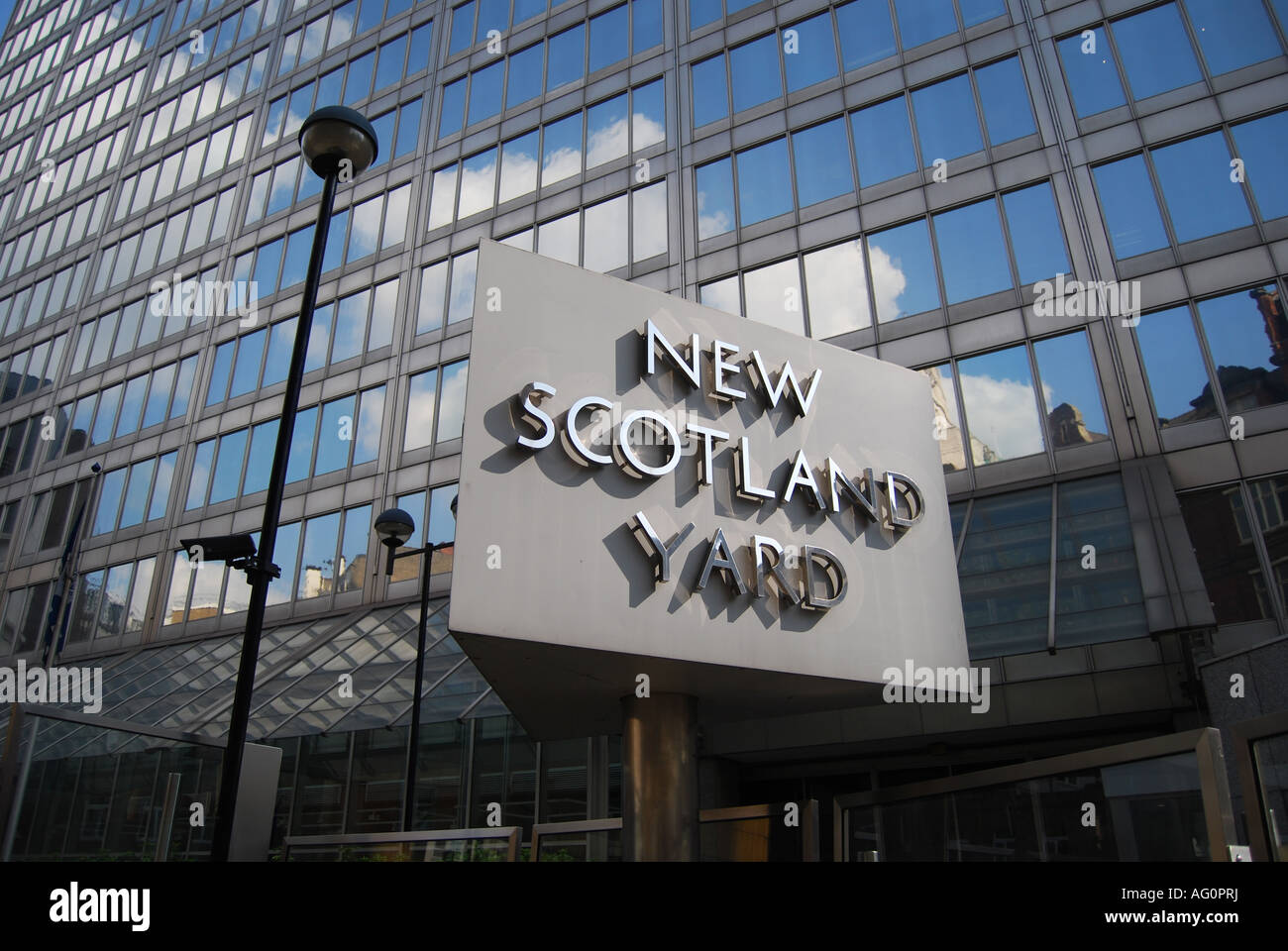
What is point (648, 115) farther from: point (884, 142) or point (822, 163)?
point (884, 142)

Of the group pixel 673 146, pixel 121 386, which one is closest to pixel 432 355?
pixel 673 146

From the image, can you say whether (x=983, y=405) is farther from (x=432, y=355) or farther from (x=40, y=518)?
(x=40, y=518)

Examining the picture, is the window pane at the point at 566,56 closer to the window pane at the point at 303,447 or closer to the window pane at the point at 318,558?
the window pane at the point at 303,447

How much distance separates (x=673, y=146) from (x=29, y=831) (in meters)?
24.1

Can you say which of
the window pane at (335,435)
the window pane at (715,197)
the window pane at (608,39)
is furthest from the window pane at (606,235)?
the window pane at (335,435)

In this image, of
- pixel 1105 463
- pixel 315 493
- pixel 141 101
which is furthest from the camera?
pixel 141 101

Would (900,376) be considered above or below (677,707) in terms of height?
above

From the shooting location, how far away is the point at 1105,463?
61.4 ft

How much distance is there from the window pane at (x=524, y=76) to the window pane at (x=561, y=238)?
5721 mm

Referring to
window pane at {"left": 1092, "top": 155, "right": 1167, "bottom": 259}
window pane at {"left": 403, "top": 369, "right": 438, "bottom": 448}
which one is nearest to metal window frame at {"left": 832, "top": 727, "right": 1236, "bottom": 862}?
window pane at {"left": 1092, "top": 155, "right": 1167, "bottom": 259}

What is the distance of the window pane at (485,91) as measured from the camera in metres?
32.5

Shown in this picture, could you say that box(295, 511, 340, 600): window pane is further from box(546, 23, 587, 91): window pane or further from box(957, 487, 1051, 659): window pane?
box(957, 487, 1051, 659): window pane

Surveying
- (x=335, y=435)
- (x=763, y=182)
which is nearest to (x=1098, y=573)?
(x=763, y=182)

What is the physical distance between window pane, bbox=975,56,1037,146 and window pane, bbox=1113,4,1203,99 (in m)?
2.19
